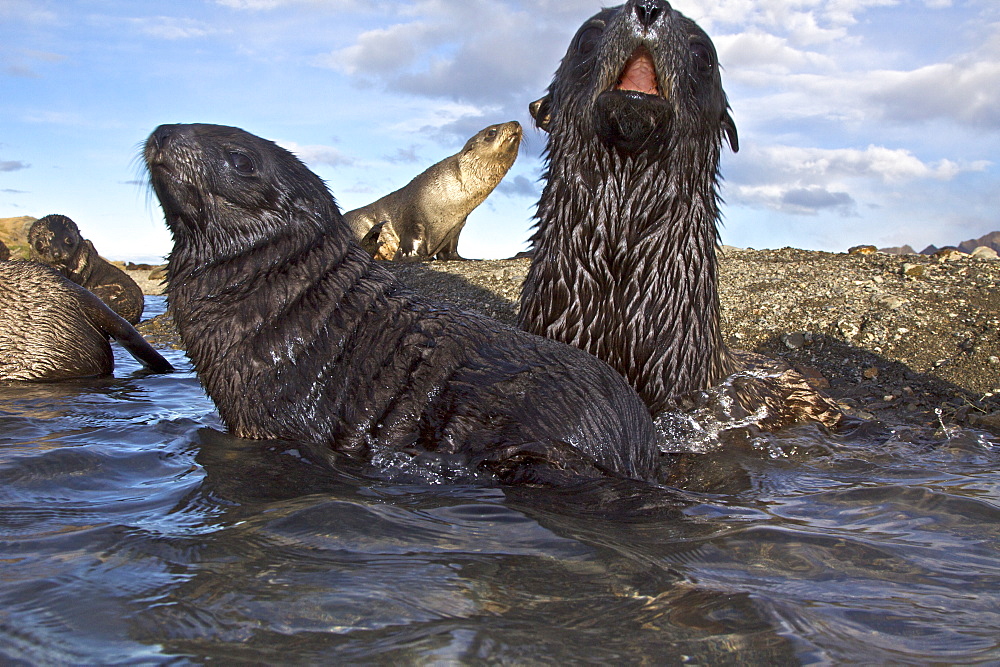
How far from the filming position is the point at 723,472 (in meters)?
4.16

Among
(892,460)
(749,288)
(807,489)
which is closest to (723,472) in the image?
(807,489)

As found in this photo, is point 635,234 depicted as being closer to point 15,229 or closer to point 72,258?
point 72,258

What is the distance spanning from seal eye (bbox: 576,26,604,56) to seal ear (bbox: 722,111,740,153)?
85 centimetres

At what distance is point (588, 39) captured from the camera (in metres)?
4.49

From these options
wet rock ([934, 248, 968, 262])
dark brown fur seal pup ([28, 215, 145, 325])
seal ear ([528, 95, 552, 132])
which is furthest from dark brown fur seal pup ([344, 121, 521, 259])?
seal ear ([528, 95, 552, 132])

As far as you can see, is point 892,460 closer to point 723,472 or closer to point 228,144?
point 723,472

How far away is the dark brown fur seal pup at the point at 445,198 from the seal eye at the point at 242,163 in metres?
13.1

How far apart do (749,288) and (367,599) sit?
7975 millimetres

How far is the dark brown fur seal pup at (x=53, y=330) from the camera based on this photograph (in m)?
6.95

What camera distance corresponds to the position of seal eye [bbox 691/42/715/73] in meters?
4.43

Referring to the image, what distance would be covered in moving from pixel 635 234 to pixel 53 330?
17.6 feet

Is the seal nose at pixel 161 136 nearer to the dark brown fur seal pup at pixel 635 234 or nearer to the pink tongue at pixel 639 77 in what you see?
the dark brown fur seal pup at pixel 635 234

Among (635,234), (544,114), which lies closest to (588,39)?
(544,114)

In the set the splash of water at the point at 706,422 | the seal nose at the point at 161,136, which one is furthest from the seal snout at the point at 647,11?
the seal nose at the point at 161,136
